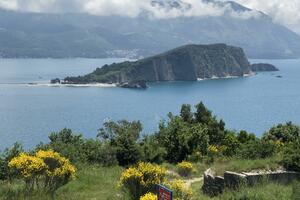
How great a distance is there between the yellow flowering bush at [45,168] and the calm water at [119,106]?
55737mm

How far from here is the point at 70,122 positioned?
90312 mm

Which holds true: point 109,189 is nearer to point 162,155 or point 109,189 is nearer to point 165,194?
point 165,194

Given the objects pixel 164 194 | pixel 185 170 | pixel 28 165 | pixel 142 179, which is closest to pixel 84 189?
pixel 28 165

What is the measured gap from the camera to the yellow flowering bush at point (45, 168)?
32.8 feet

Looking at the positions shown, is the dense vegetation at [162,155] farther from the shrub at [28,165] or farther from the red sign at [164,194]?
the red sign at [164,194]

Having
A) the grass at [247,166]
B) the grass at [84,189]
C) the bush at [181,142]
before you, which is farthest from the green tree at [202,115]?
the grass at [247,166]

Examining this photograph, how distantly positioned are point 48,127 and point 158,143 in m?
61.0

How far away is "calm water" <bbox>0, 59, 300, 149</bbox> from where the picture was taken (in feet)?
276

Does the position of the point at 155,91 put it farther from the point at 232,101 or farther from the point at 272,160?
the point at 272,160

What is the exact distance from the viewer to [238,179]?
11.4 metres

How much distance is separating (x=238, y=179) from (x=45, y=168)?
4.56 m

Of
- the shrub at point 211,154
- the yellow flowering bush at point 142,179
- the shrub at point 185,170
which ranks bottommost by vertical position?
the shrub at point 211,154

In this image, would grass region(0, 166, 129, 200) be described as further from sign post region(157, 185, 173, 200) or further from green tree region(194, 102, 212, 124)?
green tree region(194, 102, 212, 124)

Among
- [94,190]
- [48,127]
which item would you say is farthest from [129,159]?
[48,127]
